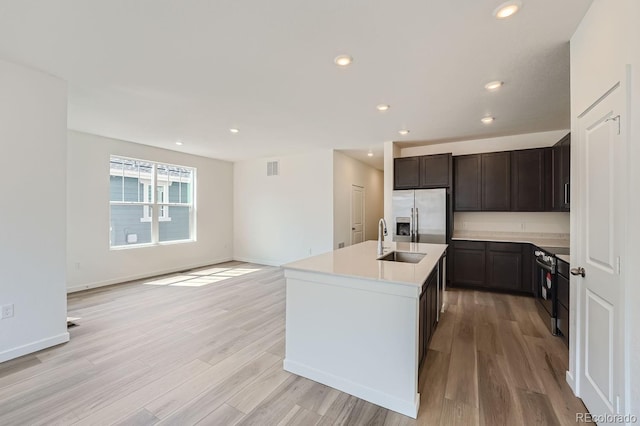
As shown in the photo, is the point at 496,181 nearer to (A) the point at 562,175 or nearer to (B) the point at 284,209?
(A) the point at 562,175

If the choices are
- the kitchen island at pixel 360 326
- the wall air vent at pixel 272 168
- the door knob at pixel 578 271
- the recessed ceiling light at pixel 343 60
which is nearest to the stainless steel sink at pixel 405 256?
the kitchen island at pixel 360 326

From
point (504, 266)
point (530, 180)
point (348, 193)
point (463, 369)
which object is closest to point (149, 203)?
point (348, 193)

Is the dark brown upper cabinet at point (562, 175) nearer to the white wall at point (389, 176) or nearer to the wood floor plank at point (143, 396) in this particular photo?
the white wall at point (389, 176)

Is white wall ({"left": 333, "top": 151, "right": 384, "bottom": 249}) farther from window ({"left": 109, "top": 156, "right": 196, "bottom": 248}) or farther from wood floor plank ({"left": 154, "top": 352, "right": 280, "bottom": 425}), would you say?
wood floor plank ({"left": 154, "top": 352, "right": 280, "bottom": 425})

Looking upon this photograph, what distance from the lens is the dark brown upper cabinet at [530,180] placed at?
434 centimetres

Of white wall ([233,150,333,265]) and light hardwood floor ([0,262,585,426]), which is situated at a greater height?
white wall ([233,150,333,265])

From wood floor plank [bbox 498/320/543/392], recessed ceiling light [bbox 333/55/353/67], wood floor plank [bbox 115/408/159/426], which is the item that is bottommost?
wood floor plank [bbox 115/408/159/426]

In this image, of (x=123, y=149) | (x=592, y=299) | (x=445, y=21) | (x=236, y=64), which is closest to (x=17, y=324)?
(x=236, y=64)

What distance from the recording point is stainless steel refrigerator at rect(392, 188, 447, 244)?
15.6ft

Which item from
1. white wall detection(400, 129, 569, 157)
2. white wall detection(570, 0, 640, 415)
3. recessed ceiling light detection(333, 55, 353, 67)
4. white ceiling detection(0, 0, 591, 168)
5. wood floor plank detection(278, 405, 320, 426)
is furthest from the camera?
white wall detection(400, 129, 569, 157)

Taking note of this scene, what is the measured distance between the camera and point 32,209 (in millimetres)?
2586

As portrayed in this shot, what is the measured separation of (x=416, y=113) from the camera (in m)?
3.71

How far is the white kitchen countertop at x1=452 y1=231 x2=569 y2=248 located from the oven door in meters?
0.83

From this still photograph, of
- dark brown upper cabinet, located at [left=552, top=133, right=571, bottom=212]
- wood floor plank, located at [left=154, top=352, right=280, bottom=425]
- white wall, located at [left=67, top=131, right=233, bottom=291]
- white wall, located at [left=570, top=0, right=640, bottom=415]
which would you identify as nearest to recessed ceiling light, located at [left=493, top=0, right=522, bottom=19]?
white wall, located at [left=570, top=0, right=640, bottom=415]
